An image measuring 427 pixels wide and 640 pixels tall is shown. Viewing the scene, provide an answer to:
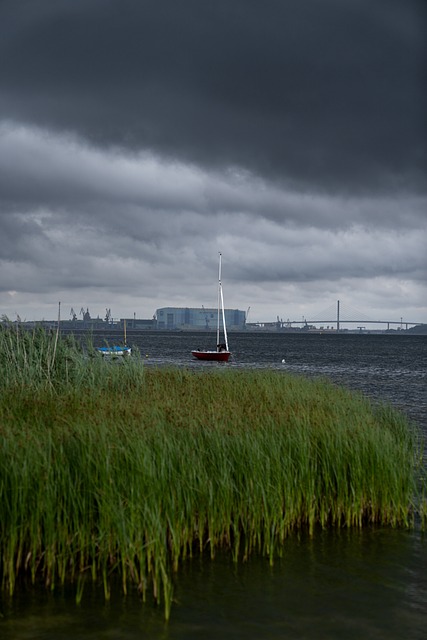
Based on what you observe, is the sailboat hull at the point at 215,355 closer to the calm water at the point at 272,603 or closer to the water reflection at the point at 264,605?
the calm water at the point at 272,603

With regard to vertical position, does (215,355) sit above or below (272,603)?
above

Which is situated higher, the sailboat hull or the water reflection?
the sailboat hull

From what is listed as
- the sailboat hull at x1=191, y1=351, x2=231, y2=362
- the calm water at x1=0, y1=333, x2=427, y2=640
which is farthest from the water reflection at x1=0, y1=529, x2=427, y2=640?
the sailboat hull at x1=191, y1=351, x2=231, y2=362

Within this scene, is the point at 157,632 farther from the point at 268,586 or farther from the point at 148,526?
the point at 268,586

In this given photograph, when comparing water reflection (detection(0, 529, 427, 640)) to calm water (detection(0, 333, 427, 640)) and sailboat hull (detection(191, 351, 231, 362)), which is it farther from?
sailboat hull (detection(191, 351, 231, 362))

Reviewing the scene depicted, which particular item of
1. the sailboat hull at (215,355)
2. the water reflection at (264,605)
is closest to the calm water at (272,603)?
the water reflection at (264,605)

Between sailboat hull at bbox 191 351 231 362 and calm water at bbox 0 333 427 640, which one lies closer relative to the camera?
calm water at bbox 0 333 427 640

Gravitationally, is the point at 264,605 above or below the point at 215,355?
below

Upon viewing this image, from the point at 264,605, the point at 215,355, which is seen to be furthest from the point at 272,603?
the point at 215,355

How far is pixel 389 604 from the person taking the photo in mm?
8641

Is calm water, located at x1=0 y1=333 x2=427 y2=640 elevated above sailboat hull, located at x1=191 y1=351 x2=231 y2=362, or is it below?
below

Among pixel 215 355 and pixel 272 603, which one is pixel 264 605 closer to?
pixel 272 603

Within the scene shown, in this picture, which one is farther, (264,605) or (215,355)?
(215,355)

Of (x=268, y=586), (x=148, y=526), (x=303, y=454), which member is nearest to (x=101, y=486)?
(x=148, y=526)
